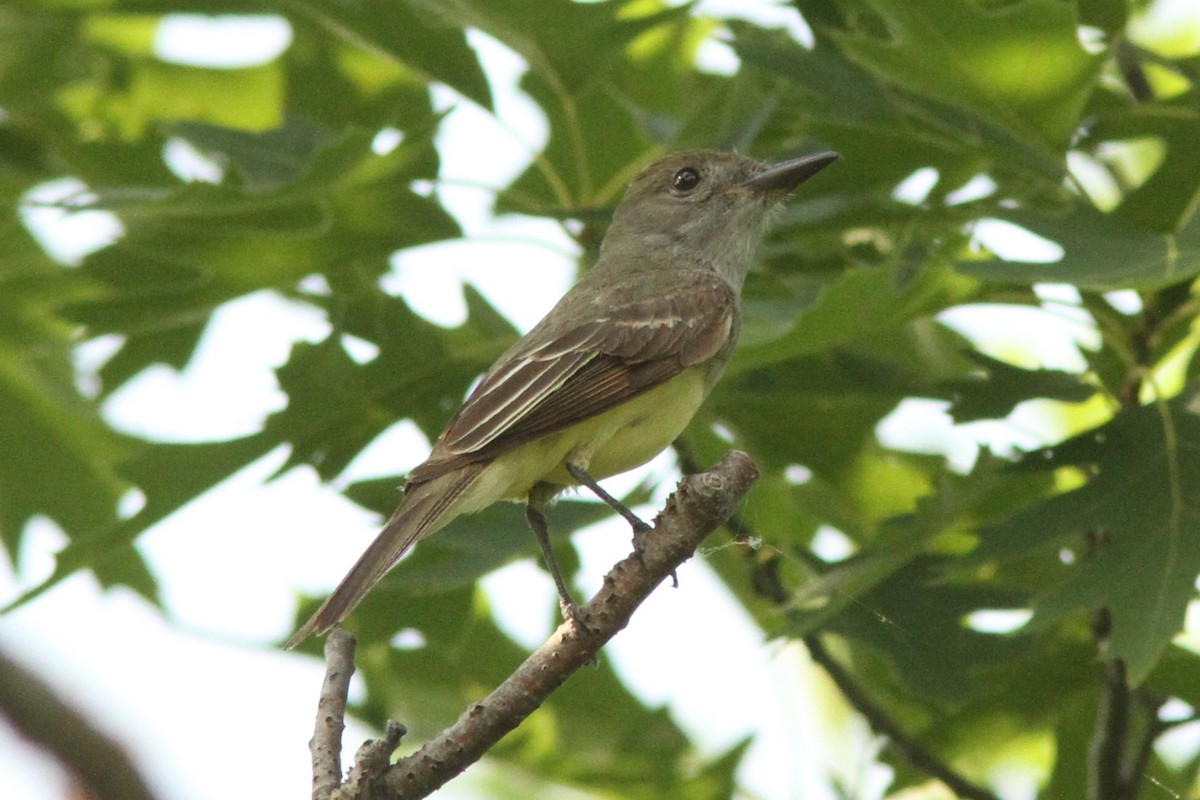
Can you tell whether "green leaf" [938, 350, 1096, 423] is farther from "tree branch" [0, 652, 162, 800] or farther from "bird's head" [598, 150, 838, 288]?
"tree branch" [0, 652, 162, 800]

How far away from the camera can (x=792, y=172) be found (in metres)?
5.53

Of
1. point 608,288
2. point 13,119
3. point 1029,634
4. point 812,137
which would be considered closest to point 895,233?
point 812,137

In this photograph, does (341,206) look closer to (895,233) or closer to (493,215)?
(493,215)

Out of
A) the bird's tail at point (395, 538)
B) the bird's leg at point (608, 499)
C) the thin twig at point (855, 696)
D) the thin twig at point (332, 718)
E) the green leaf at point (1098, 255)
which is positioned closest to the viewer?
the thin twig at point (332, 718)

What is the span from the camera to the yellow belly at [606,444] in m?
4.84

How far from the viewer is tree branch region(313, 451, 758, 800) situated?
333 centimetres

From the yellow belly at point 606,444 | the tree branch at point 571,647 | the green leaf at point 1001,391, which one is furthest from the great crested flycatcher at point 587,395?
the green leaf at point 1001,391

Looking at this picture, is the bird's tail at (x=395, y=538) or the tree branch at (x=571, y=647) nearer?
the tree branch at (x=571, y=647)

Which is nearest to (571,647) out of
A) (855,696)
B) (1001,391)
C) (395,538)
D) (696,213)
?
(395,538)

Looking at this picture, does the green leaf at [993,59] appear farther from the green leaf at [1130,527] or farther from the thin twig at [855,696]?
the thin twig at [855,696]

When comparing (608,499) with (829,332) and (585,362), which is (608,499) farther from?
(829,332)

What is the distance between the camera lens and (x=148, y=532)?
5.36 metres

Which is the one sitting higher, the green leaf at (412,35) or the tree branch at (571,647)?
the green leaf at (412,35)

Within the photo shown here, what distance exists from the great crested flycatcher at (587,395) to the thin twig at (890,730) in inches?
39.5
